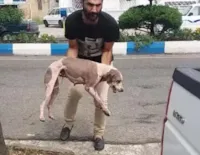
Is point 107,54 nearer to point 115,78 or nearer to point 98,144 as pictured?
point 115,78

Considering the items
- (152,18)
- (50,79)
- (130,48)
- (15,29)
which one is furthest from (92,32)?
(15,29)

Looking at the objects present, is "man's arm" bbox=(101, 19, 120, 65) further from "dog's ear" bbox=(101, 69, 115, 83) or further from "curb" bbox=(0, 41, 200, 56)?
"curb" bbox=(0, 41, 200, 56)

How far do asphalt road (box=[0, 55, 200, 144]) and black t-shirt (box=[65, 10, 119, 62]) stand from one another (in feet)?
3.03

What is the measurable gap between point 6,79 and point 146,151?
13.8 ft

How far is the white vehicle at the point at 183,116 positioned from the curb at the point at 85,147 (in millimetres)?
1887

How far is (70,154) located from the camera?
381cm

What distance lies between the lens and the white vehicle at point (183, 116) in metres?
1.79

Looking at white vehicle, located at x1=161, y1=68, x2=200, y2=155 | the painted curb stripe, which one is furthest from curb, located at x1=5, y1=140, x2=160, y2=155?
the painted curb stripe

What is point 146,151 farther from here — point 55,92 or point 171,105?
point 171,105

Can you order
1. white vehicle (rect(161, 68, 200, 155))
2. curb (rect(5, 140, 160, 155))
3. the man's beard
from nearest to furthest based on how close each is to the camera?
white vehicle (rect(161, 68, 200, 155)) → the man's beard → curb (rect(5, 140, 160, 155))

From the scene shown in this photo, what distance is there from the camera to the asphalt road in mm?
4562

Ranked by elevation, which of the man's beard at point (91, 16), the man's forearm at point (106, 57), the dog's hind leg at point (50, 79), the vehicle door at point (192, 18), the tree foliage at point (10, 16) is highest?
the man's beard at point (91, 16)

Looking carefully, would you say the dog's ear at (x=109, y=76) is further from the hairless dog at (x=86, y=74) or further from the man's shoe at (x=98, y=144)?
the man's shoe at (x=98, y=144)

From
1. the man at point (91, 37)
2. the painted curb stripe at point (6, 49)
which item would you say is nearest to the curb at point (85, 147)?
the man at point (91, 37)
